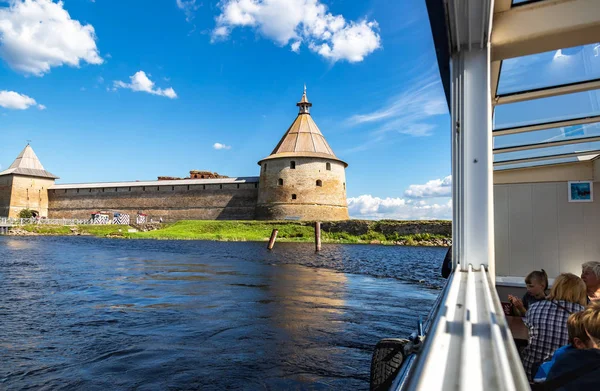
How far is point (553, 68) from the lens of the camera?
2.94 m

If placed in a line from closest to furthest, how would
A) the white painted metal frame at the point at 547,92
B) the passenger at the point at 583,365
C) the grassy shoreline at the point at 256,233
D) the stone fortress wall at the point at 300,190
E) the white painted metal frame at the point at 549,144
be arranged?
the passenger at the point at 583,365 < the white painted metal frame at the point at 547,92 < the white painted metal frame at the point at 549,144 < the grassy shoreline at the point at 256,233 < the stone fortress wall at the point at 300,190

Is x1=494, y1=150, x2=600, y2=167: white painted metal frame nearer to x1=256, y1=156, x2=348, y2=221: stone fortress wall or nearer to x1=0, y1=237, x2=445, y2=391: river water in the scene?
x1=0, y1=237, x2=445, y2=391: river water

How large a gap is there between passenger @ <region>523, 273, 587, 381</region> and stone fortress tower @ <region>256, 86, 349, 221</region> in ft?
106

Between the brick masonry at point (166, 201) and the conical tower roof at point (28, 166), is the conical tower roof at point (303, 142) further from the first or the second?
the conical tower roof at point (28, 166)

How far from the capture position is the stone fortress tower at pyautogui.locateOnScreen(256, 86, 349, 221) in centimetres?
3519

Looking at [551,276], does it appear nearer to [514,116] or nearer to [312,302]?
[514,116]

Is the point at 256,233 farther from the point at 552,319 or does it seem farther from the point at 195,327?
the point at 552,319

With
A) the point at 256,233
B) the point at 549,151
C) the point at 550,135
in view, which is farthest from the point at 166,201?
the point at 550,135

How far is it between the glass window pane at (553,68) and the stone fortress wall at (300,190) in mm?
31633

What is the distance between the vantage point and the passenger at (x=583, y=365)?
1.38 meters

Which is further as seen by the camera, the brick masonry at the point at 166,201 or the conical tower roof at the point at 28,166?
the conical tower roof at the point at 28,166

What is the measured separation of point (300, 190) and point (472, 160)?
33.0 m

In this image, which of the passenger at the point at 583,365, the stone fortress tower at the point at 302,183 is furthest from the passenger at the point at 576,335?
the stone fortress tower at the point at 302,183

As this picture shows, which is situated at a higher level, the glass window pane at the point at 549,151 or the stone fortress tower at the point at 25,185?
the stone fortress tower at the point at 25,185
